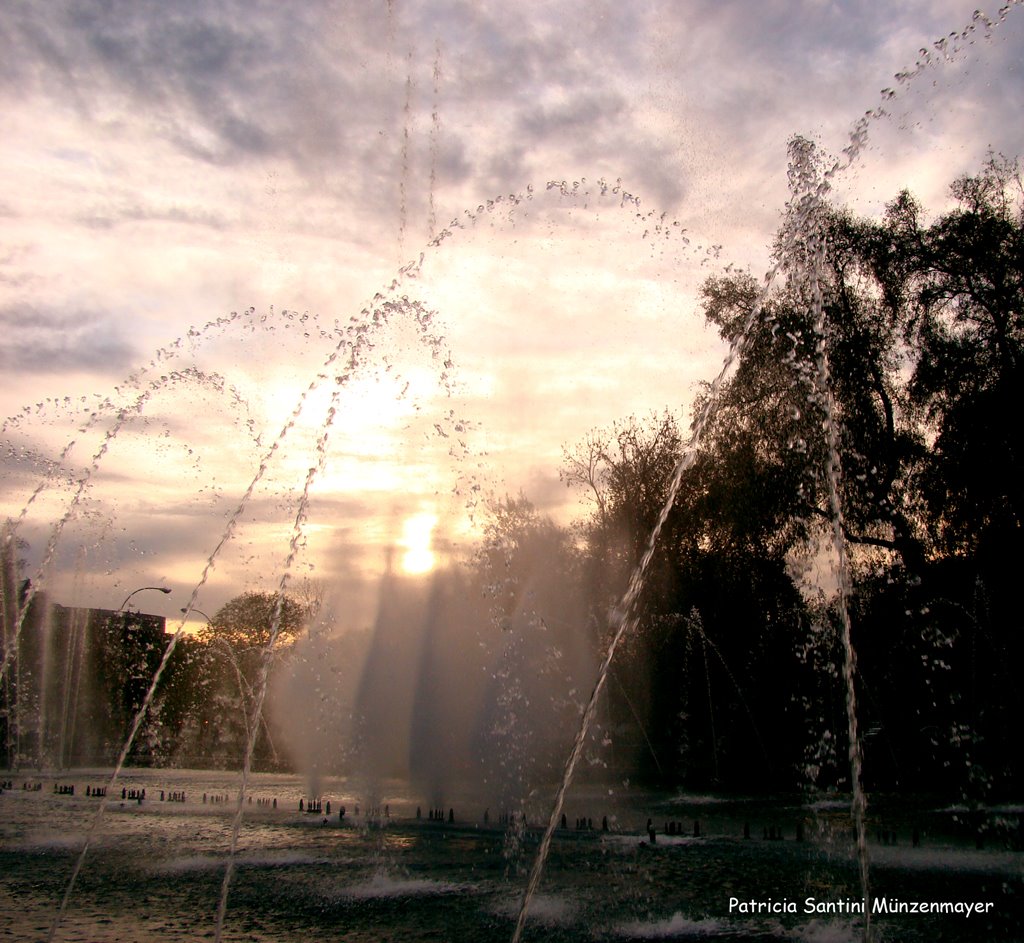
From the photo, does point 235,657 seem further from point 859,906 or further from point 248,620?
point 859,906

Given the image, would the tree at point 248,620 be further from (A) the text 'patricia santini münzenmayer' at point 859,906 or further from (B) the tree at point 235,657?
(A) the text 'patricia santini münzenmayer' at point 859,906

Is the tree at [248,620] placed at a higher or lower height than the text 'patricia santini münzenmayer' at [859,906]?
higher

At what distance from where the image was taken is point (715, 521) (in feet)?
81.9

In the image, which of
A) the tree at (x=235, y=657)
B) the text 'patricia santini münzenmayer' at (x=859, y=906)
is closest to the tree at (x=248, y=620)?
the tree at (x=235, y=657)

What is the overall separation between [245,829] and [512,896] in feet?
21.9

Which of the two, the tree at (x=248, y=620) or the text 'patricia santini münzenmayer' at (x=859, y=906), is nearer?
the text 'patricia santini münzenmayer' at (x=859, y=906)

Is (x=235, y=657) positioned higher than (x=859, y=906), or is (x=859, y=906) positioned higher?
(x=235, y=657)

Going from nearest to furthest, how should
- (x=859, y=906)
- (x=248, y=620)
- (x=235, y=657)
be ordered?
(x=859, y=906) < (x=235, y=657) < (x=248, y=620)

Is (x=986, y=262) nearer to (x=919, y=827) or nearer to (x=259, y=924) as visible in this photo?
(x=919, y=827)

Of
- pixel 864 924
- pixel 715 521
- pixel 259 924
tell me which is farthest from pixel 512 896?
pixel 715 521

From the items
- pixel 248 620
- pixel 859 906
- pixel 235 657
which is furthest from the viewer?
pixel 248 620

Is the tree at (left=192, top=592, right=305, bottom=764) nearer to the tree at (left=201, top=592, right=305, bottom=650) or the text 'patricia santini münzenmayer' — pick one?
the tree at (left=201, top=592, right=305, bottom=650)

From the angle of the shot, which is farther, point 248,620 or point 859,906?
point 248,620

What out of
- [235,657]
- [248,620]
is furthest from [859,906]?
[248,620]
